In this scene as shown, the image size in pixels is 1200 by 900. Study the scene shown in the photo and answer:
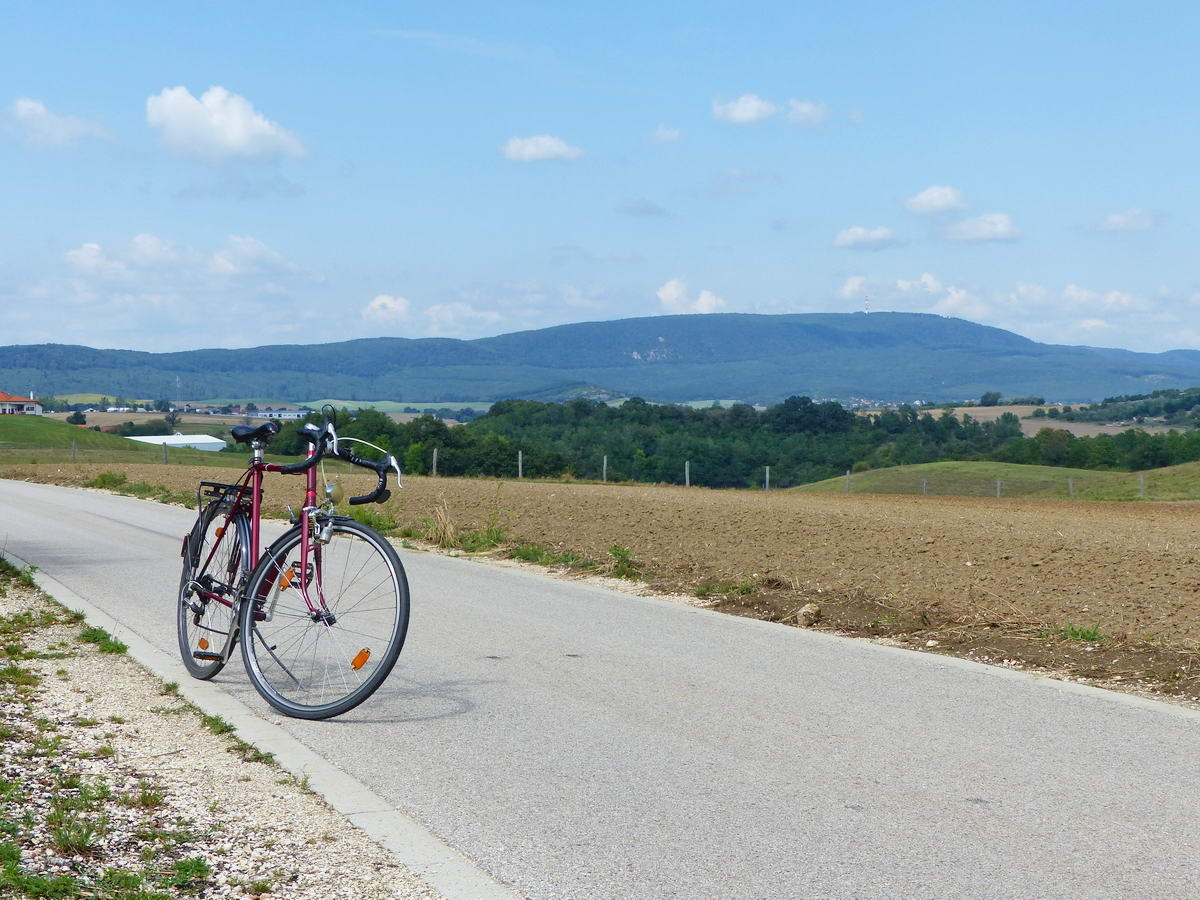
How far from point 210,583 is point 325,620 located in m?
1.20

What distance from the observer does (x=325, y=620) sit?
665 cm

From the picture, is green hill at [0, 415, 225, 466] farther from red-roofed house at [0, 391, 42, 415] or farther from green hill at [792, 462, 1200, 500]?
red-roofed house at [0, 391, 42, 415]

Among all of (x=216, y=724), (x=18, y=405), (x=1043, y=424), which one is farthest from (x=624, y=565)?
(x=18, y=405)

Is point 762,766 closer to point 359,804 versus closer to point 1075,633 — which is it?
point 359,804

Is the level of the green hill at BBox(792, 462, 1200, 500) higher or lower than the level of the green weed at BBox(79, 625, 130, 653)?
lower

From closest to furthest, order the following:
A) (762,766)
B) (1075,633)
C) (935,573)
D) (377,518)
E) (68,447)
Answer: (762,766) < (1075,633) < (935,573) < (377,518) < (68,447)

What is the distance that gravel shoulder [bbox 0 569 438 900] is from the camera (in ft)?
14.0

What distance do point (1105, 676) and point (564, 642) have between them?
11.8 ft

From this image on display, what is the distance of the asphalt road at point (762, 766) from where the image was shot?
4.45 metres

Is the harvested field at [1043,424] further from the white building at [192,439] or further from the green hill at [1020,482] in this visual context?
the white building at [192,439]

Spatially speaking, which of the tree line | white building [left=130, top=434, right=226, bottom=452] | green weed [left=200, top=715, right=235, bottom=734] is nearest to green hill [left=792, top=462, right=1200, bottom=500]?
the tree line

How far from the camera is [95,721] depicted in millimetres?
6543

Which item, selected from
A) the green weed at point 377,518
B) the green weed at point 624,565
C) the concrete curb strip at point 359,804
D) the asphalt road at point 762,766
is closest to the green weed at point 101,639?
the asphalt road at point 762,766

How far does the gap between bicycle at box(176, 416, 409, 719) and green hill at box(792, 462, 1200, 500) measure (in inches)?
1667
